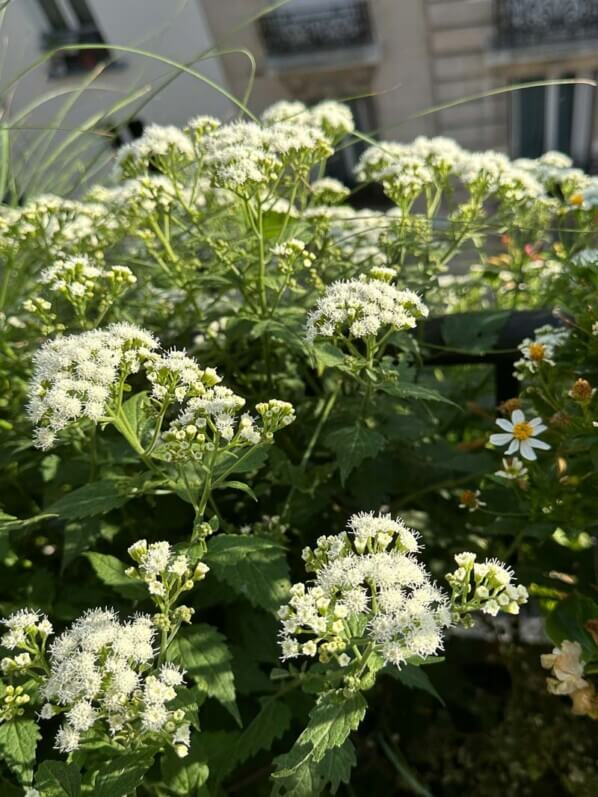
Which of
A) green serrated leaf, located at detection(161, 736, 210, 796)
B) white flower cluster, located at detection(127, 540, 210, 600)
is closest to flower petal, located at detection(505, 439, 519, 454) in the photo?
white flower cluster, located at detection(127, 540, 210, 600)

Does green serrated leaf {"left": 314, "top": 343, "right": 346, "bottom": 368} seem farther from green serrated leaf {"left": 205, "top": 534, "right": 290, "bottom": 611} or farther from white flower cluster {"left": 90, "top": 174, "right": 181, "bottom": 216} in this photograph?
white flower cluster {"left": 90, "top": 174, "right": 181, "bottom": 216}

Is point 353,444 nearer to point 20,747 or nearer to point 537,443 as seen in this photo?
point 537,443

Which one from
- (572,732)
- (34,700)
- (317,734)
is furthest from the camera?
(572,732)

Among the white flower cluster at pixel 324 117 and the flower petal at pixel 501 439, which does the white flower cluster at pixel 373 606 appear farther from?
the white flower cluster at pixel 324 117

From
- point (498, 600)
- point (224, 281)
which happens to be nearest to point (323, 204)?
point (224, 281)

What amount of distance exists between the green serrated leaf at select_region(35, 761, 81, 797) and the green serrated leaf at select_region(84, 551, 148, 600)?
0.21 m

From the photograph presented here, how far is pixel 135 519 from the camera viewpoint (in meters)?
1.09

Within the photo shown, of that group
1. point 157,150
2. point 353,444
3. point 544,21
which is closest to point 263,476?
point 353,444

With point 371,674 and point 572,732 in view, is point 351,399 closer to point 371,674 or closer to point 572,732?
point 371,674

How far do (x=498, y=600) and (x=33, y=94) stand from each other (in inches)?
339

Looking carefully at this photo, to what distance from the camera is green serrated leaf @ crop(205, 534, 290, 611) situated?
799 mm

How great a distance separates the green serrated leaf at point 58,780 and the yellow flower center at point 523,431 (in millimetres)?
672

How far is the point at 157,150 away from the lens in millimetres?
1156

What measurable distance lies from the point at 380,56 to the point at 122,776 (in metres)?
7.58
